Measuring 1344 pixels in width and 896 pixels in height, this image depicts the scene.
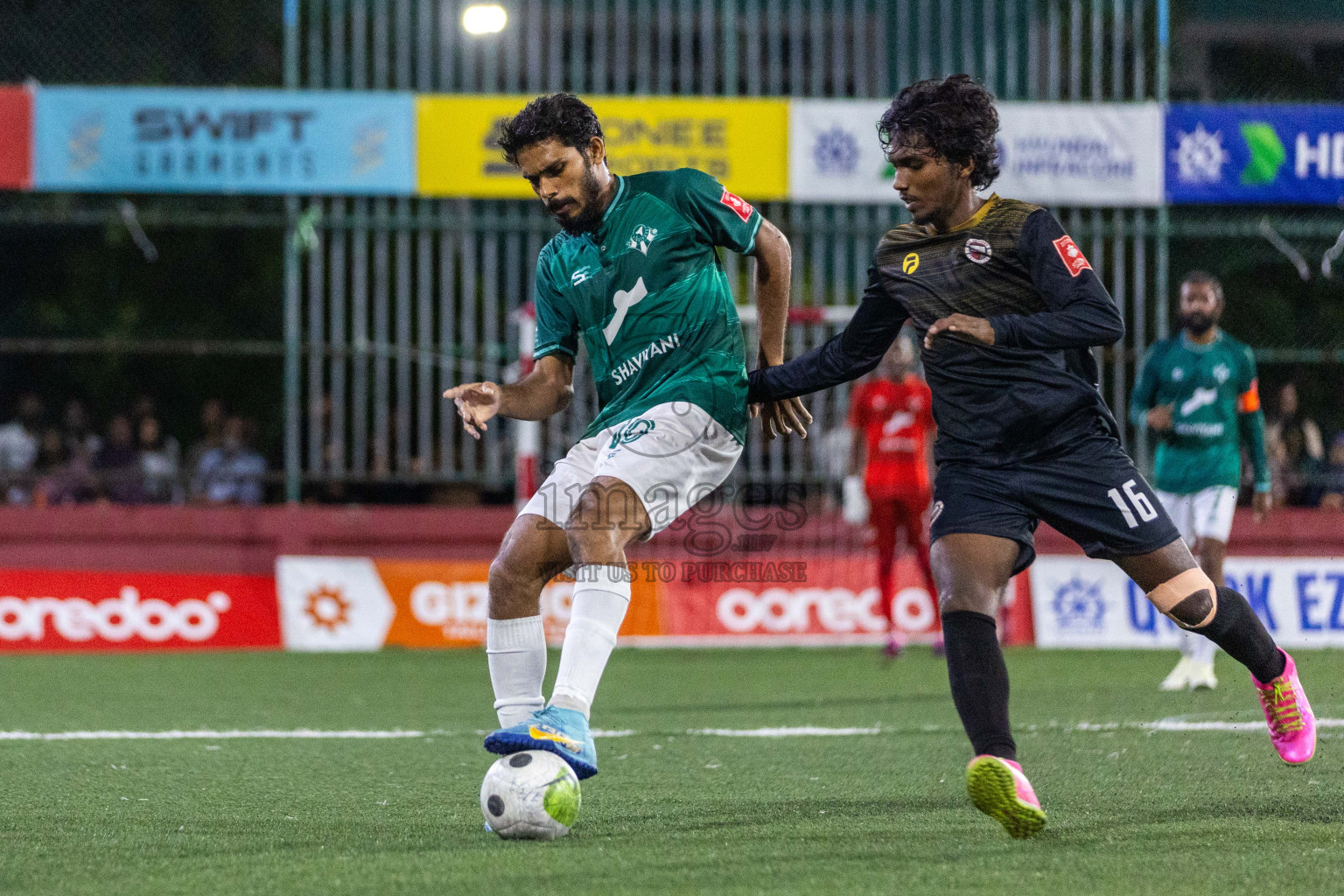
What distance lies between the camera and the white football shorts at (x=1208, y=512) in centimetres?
841

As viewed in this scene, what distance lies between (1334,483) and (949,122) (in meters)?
9.44

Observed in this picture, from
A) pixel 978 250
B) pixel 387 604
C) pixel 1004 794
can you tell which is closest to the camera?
pixel 1004 794

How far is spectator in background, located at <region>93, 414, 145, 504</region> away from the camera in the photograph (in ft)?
42.9

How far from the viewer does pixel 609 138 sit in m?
12.6

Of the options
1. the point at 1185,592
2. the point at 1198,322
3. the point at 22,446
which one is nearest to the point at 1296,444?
the point at 1198,322

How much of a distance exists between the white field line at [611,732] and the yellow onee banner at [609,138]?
660 cm

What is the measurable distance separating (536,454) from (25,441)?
196 inches

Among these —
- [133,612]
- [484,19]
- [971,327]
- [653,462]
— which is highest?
[484,19]

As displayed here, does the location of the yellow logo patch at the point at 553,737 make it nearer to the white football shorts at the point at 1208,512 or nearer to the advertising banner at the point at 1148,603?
the white football shorts at the point at 1208,512

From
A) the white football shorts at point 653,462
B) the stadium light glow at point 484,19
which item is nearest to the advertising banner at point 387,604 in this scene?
the stadium light glow at point 484,19

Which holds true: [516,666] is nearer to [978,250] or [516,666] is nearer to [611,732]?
[978,250]

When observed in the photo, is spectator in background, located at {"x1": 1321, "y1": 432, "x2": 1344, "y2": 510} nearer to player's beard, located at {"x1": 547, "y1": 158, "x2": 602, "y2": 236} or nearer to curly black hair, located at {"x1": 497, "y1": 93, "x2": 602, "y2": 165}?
player's beard, located at {"x1": 547, "y1": 158, "x2": 602, "y2": 236}

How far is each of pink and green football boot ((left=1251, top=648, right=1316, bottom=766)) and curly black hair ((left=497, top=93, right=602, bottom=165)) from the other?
2.49 metres

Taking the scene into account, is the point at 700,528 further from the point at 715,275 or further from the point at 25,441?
the point at 715,275
